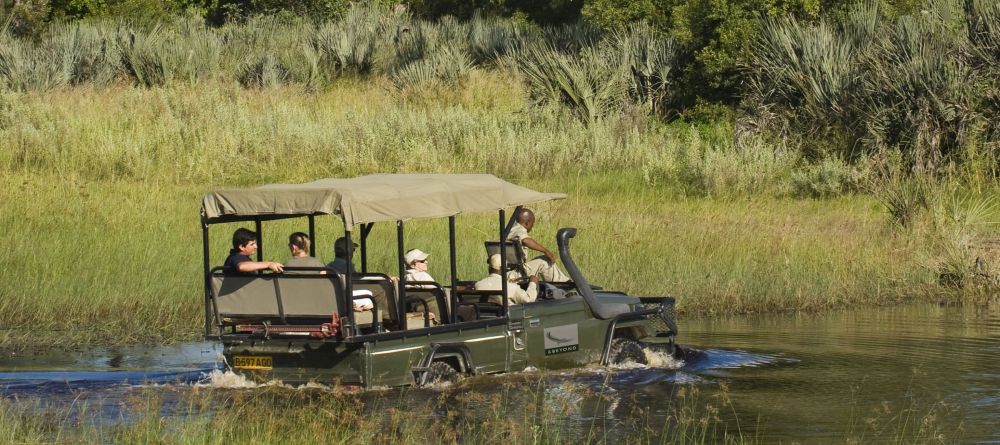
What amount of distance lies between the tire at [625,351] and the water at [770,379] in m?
0.09

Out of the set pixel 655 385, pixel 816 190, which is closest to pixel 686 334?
pixel 655 385

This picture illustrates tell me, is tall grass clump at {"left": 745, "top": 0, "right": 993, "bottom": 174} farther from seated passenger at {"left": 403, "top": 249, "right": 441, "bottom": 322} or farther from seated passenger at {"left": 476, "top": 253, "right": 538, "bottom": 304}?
seated passenger at {"left": 403, "top": 249, "right": 441, "bottom": 322}

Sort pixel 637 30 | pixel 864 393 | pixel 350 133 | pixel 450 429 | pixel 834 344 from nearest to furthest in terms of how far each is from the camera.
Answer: pixel 450 429, pixel 864 393, pixel 834 344, pixel 350 133, pixel 637 30

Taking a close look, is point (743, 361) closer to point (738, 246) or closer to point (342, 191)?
point (342, 191)

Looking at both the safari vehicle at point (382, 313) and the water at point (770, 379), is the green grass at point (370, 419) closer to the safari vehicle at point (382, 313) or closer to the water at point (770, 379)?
the water at point (770, 379)

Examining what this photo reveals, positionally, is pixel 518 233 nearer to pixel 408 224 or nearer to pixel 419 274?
pixel 419 274

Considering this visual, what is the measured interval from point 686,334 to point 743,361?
1915 mm

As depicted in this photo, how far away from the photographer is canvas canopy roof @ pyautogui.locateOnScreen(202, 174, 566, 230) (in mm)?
A: 11547

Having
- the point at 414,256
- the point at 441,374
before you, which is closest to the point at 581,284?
the point at 414,256

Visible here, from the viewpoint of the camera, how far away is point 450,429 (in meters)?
10.3

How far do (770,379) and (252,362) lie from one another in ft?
14.1

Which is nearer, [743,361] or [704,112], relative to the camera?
[743,361]

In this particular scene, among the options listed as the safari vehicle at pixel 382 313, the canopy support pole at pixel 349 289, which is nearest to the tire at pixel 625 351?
the safari vehicle at pixel 382 313

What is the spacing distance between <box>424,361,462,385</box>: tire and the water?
0.37ft
